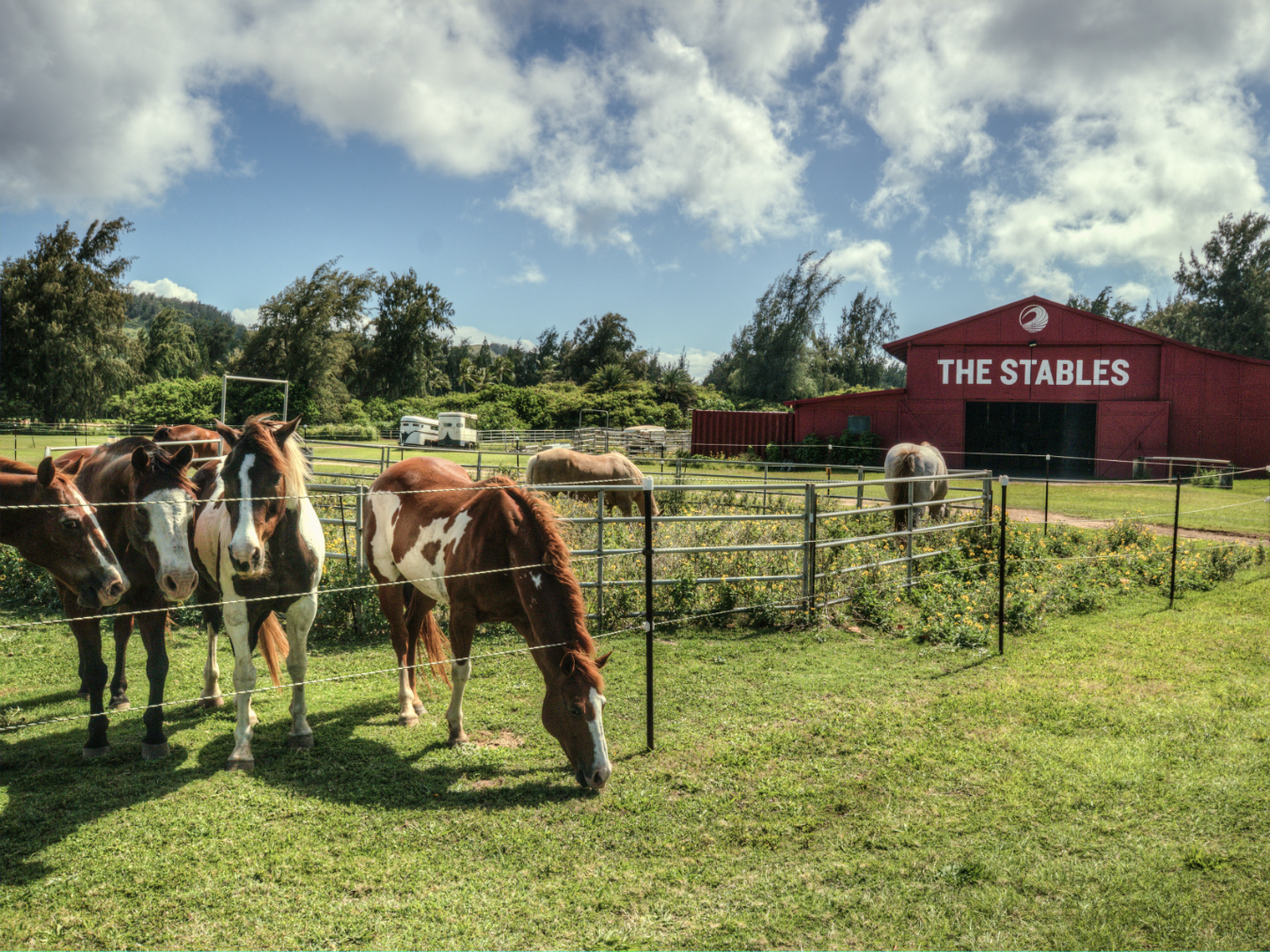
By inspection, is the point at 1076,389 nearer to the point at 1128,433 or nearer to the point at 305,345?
the point at 1128,433

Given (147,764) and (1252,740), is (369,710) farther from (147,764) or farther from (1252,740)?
(1252,740)

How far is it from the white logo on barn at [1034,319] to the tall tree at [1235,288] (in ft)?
88.1

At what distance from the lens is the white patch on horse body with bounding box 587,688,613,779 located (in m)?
3.75

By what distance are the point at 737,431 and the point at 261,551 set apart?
28517 mm

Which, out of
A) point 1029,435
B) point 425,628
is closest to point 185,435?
point 425,628

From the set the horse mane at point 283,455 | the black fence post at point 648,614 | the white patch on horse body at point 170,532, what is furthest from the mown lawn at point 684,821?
the horse mane at point 283,455

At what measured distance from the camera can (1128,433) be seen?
79.8 ft

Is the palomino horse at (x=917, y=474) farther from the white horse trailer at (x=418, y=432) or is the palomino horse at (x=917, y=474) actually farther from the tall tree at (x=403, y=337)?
the tall tree at (x=403, y=337)

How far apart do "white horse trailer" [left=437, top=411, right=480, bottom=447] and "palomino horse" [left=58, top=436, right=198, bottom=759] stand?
3763cm

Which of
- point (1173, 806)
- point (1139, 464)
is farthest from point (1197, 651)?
point (1139, 464)

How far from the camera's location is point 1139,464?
23.4 metres

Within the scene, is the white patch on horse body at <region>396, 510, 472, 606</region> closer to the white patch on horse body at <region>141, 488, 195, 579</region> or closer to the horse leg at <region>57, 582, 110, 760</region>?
the white patch on horse body at <region>141, 488, 195, 579</region>

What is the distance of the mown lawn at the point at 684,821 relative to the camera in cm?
277

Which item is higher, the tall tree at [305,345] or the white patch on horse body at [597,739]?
the tall tree at [305,345]
